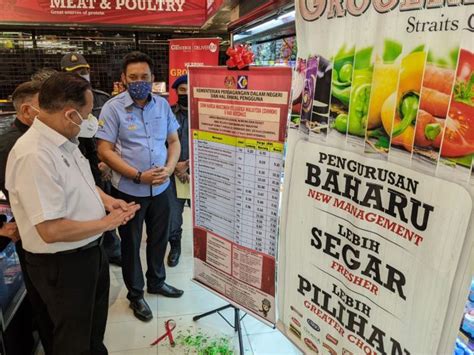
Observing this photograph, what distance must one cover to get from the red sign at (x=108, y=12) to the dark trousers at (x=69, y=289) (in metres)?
5.37

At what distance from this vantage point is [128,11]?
6.06m

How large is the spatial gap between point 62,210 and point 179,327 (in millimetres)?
1395

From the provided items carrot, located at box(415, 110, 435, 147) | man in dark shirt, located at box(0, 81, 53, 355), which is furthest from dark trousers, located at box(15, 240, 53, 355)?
carrot, located at box(415, 110, 435, 147)

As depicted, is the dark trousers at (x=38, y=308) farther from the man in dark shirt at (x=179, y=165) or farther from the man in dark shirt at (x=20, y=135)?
the man in dark shirt at (x=179, y=165)

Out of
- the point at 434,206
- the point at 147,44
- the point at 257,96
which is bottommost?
the point at 434,206

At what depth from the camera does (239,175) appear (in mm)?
1750

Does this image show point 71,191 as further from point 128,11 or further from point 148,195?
point 128,11

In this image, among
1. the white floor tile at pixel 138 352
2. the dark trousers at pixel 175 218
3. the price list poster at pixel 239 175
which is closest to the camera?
the price list poster at pixel 239 175

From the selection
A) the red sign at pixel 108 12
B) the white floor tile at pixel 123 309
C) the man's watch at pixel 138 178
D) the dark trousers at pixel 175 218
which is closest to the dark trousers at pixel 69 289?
the man's watch at pixel 138 178

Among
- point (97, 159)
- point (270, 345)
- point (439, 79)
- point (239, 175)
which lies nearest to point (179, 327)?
point (270, 345)

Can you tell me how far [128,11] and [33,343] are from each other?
543 cm

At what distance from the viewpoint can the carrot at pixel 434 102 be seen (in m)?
0.88

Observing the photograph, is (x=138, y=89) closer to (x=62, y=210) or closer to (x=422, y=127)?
(x=62, y=210)

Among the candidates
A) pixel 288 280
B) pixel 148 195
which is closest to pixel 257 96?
pixel 288 280
